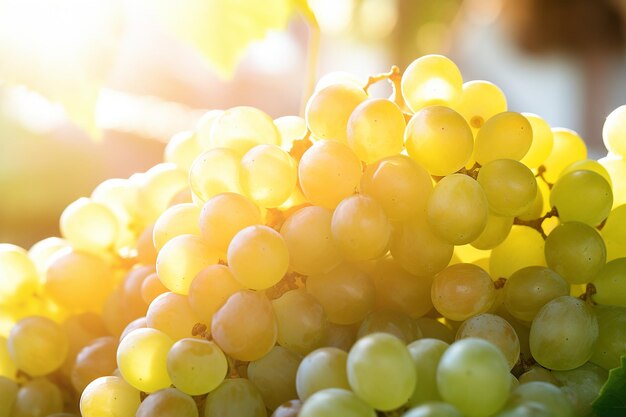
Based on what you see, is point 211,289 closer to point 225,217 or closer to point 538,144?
point 225,217

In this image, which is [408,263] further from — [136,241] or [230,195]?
[136,241]

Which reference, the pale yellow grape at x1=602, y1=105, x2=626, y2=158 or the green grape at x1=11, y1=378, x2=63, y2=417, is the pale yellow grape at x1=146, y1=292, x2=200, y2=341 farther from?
the pale yellow grape at x1=602, y1=105, x2=626, y2=158

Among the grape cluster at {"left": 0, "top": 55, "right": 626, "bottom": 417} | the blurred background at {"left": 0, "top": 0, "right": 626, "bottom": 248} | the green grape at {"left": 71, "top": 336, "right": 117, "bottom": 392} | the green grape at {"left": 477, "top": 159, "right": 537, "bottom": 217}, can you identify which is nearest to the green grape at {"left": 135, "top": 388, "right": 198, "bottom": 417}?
the grape cluster at {"left": 0, "top": 55, "right": 626, "bottom": 417}

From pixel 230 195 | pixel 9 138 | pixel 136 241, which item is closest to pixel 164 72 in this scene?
pixel 9 138

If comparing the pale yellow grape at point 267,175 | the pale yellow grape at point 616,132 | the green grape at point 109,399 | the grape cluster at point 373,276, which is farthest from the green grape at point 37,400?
the pale yellow grape at point 616,132

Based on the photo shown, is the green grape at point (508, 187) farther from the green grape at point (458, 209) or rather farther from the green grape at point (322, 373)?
the green grape at point (322, 373)

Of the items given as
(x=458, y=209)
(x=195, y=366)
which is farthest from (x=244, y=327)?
(x=458, y=209)
